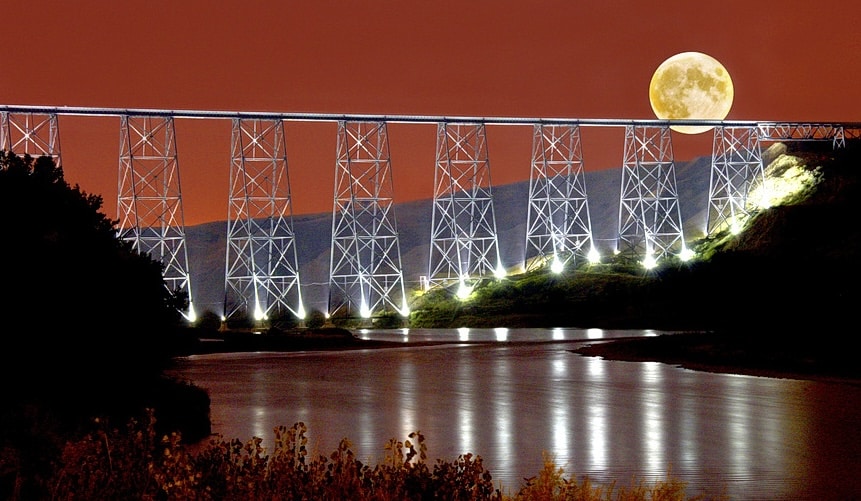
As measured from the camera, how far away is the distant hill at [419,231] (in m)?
127

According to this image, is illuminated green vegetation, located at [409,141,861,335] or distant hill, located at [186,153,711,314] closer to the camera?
illuminated green vegetation, located at [409,141,861,335]

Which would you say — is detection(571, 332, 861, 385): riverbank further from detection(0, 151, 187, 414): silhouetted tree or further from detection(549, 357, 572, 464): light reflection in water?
detection(0, 151, 187, 414): silhouetted tree

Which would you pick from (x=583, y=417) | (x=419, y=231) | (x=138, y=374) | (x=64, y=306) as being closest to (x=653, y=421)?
(x=583, y=417)

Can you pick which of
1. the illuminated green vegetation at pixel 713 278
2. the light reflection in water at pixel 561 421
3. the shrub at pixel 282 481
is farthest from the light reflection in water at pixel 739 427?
the illuminated green vegetation at pixel 713 278

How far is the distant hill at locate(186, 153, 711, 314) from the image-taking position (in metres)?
127

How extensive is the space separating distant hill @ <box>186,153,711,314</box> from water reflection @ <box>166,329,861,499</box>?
317ft

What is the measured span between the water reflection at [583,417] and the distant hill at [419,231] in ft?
317

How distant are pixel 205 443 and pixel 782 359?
1604 cm

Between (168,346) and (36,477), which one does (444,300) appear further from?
(36,477)

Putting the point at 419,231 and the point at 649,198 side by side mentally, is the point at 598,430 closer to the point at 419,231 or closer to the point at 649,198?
the point at 649,198

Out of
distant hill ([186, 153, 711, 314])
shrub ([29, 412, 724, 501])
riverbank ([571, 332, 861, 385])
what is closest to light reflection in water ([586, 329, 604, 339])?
riverbank ([571, 332, 861, 385])

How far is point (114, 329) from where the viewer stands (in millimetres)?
12688

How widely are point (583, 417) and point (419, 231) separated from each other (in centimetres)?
12676

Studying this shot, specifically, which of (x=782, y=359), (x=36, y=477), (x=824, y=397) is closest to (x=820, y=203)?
(x=782, y=359)
